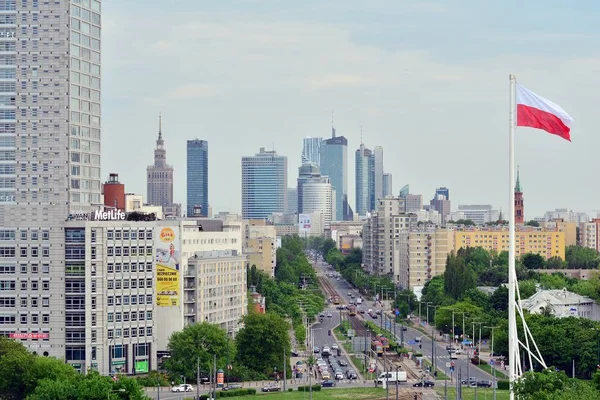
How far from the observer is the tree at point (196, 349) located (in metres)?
142

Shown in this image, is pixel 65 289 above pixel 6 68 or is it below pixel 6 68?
below

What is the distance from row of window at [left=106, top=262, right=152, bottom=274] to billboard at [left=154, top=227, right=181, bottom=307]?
7945 millimetres

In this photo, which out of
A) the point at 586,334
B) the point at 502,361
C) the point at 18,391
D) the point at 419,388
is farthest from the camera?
the point at 502,361

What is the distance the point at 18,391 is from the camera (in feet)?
387

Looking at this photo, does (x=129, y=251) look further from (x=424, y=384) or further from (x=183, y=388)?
(x=424, y=384)

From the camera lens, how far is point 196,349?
468 ft

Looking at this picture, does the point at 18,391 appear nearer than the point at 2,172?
Yes

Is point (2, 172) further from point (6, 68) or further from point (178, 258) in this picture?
point (178, 258)

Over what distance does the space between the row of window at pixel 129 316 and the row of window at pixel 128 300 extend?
1.07 metres

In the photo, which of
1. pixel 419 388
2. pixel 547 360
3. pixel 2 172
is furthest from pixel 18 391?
pixel 547 360

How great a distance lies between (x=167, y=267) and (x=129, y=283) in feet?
37.4

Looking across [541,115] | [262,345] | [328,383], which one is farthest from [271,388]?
[541,115]

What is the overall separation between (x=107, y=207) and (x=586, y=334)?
58.3m

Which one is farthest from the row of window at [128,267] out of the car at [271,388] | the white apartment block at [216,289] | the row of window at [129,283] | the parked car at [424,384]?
the parked car at [424,384]
